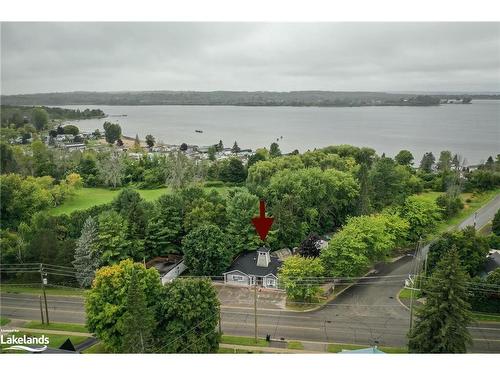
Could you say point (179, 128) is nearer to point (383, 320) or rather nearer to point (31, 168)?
point (31, 168)

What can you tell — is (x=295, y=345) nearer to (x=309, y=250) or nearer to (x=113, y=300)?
(x=309, y=250)

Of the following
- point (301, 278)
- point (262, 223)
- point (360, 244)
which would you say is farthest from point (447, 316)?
point (262, 223)

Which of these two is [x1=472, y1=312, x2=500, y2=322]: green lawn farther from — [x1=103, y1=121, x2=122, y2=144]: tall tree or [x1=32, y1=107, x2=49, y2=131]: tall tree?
[x1=103, y1=121, x2=122, y2=144]: tall tree

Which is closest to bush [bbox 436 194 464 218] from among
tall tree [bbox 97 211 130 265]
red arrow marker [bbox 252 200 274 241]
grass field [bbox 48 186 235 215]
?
red arrow marker [bbox 252 200 274 241]

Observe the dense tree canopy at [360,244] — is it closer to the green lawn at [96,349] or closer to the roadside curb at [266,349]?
the roadside curb at [266,349]

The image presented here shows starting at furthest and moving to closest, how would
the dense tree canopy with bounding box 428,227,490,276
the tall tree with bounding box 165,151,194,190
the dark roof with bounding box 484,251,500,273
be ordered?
1. the tall tree with bounding box 165,151,194,190
2. the dark roof with bounding box 484,251,500,273
3. the dense tree canopy with bounding box 428,227,490,276
